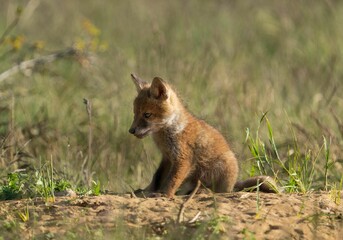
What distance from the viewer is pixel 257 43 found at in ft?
49.8

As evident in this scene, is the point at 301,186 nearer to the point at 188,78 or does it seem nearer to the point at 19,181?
the point at 19,181

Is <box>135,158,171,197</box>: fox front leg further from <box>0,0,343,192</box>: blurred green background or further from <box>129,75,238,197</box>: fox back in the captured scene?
<box>0,0,343,192</box>: blurred green background

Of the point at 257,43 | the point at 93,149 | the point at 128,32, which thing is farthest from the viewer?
the point at 128,32

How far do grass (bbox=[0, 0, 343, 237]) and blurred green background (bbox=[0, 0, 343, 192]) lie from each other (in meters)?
0.03

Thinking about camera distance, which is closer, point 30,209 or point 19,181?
point 30,209

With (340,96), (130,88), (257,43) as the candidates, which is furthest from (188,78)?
(257,43)

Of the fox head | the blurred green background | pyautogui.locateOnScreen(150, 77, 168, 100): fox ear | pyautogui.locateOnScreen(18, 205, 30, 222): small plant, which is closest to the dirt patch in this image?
pyautogui.locateOnScreen(18, 205, 30, 222): small plant

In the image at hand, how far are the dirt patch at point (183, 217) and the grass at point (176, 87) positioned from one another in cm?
33

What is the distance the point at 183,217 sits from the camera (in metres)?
6.29

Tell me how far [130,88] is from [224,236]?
592cm

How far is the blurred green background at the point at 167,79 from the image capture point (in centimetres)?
928

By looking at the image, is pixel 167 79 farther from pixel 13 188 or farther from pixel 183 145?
pixel 13 188

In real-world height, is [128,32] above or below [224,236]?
above

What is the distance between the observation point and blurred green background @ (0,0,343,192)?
9.28m
